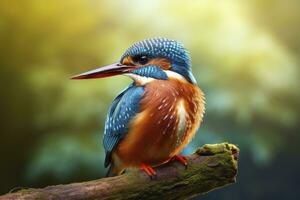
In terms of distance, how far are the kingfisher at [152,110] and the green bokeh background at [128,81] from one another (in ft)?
1.37

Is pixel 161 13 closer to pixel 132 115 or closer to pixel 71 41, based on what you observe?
pixel 71 41

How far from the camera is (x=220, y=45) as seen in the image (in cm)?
210

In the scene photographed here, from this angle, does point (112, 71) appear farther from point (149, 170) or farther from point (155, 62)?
point (149, 170)

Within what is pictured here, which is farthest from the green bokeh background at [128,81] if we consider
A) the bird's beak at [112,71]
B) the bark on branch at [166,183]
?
the bark on branch at [166,183]

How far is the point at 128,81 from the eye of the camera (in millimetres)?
1987

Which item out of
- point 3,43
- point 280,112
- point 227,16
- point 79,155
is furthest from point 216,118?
point 3,43

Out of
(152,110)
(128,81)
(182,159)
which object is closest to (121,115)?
(152,110)

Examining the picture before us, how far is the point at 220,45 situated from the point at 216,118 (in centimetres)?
31

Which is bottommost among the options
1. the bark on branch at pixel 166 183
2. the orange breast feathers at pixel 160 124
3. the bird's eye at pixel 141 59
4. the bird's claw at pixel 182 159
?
the bark on branch at pixel 166 183

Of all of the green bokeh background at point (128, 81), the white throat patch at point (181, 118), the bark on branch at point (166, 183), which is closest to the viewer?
the bark on branch at point (166, 183)

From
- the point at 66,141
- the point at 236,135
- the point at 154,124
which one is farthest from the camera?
the point at 236,135

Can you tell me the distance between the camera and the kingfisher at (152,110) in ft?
4.85

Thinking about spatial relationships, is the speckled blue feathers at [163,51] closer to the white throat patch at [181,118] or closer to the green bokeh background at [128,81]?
the white throat patch at [181,118]

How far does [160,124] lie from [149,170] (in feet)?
0.47
